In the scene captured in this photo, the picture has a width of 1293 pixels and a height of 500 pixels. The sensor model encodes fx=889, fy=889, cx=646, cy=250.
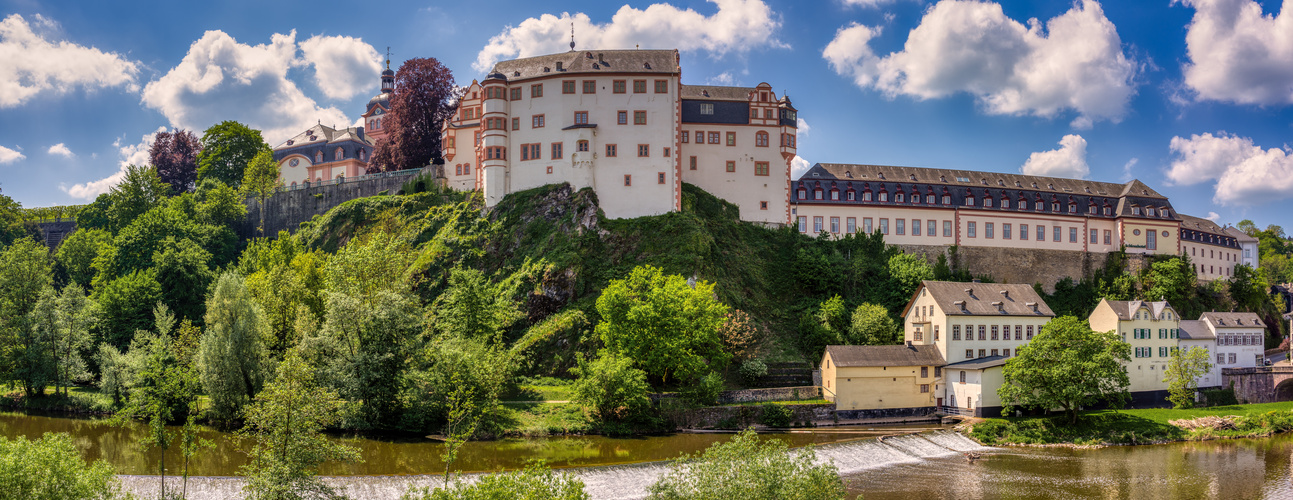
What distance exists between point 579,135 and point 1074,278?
4209 centimetres

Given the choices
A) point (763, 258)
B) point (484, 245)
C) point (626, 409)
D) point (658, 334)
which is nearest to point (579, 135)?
point (484, 245)

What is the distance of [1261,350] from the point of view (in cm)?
6481

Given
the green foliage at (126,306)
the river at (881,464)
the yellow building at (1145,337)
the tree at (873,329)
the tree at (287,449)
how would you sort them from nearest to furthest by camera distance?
the tree at (287,449), the river at (881,464), the tree at (873,329), the yellow building at (1145,337), the green foliage at (126,306)

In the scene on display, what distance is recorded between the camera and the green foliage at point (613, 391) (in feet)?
144

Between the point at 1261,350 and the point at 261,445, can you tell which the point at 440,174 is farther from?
the point at 1261,350

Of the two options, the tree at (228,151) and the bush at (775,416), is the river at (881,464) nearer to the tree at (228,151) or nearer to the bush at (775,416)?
the bush at (775,416)

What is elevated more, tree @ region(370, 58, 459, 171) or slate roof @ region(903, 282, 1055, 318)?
tree @ region(370, 58, 459, 171)

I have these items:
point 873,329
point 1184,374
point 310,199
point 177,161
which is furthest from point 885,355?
point 177,161

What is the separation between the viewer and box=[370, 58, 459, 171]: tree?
74000mm

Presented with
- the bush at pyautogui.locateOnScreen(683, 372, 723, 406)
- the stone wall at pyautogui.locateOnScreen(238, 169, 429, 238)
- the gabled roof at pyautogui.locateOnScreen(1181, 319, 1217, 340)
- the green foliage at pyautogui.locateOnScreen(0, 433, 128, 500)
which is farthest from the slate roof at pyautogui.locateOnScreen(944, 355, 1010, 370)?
the stone wall at pyautogui.locateOnScreen(238, 169, 429, 238)

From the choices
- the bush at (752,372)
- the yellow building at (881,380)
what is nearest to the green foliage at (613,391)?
the bush at (752,372)

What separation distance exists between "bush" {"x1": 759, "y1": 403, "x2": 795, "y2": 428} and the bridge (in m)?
33.6

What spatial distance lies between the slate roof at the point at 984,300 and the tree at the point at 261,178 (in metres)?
55.5

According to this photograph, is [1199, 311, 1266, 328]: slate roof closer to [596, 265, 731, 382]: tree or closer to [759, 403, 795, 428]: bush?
[759, 403, 795, 428]: bush
